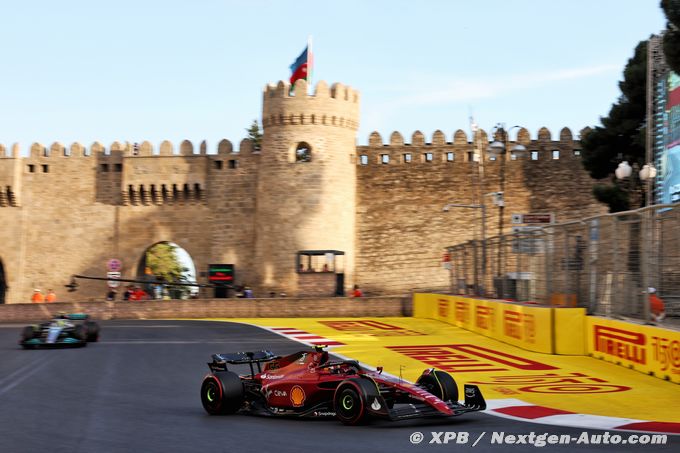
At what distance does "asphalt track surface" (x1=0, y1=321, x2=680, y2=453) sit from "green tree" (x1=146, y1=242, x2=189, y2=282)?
233 ft

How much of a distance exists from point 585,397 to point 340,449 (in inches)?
213

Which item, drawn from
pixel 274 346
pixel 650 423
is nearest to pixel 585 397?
pixel 650 423

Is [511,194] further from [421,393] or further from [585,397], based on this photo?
[421,393]

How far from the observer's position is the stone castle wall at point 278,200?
44.3 m

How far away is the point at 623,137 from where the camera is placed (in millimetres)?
38906

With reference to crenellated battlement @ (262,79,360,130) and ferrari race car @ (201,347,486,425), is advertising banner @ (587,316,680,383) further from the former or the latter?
crenellated battlement @ (262,79,360,130)

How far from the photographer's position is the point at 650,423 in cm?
1007

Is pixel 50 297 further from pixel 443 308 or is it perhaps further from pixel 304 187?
pixel 443 308

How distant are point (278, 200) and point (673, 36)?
23.7m

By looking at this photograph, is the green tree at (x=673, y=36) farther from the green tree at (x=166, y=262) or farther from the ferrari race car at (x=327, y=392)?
the green tree at (x=166, y=262)

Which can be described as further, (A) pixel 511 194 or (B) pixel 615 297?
(A) pixel 511 194

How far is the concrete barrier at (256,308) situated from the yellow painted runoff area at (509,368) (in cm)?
700

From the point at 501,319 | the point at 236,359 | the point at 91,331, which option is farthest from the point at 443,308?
the point at 236,359

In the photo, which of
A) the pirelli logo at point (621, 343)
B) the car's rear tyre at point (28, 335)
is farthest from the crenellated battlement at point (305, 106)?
the pirelli logo at point (621, 343)
